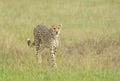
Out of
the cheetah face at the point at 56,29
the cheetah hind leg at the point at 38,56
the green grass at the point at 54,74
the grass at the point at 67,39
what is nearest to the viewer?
the green grass at the point at 54,74

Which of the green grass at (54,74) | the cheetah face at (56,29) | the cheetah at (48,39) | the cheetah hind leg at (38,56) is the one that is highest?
the cheetah face at (56,29)

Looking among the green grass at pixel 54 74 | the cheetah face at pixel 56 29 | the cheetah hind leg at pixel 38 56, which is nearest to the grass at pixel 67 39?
the green grass at pixel 54 74

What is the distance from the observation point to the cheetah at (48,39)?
11523 millimetres

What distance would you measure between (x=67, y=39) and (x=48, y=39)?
122 inches

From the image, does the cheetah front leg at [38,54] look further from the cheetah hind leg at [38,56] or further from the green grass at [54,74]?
the green grass at [54,74]

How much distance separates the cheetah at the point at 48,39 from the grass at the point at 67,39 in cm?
23

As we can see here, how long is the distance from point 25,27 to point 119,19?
429cm

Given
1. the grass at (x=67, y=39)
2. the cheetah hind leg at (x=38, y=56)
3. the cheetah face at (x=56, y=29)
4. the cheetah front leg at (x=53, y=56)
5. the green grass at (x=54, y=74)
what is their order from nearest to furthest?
the green grass at (x=54, y=74) → the grass at (x=67, y=39) → the cheetah front leg at (x=53, y=56) → the cheetah hind leg at (x=38, y=56) → the cheetah face at (x=56, y=29)

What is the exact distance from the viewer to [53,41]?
467 inches

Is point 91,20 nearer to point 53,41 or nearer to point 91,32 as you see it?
point 91,32

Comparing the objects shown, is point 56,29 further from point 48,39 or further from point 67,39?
point 67,39

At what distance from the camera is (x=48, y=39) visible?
12.0 meters

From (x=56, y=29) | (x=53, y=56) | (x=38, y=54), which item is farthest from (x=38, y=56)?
(x=56, y=29)

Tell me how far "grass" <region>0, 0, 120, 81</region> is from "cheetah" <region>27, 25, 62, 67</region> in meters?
0.23
